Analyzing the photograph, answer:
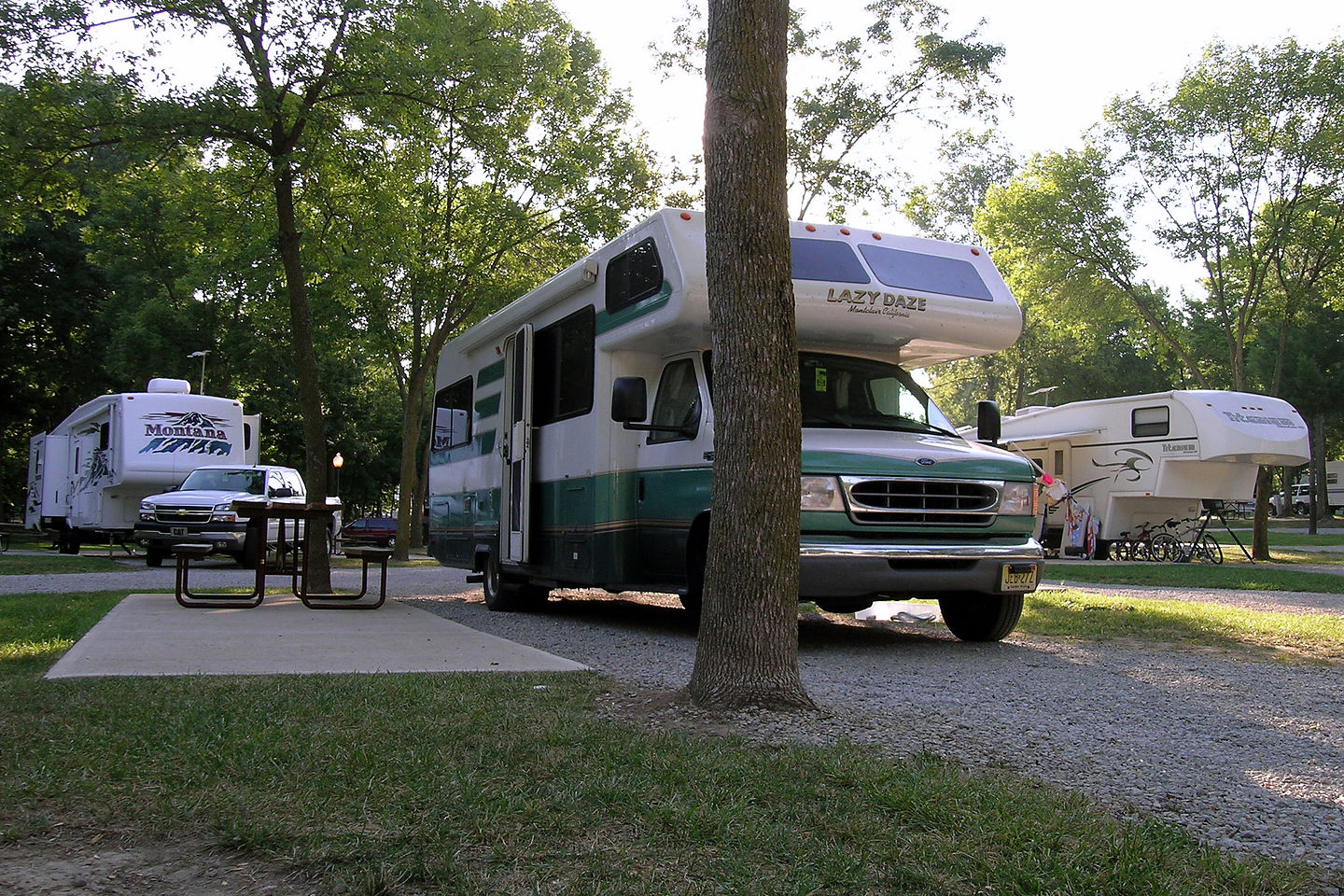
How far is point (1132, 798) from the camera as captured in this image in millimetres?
3764

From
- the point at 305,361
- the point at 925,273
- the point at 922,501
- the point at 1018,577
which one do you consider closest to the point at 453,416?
the point at 305,361

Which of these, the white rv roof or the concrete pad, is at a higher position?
the white rv roof

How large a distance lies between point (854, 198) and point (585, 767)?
703 inches

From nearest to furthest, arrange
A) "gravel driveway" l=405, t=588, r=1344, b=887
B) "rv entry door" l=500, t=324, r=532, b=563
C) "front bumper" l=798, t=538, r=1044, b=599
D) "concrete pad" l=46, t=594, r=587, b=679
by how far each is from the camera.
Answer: "gravel driveway" l=405, t=588, r=1344, b=887, "concrete pad" l=46, t=594, r=587, b=679, "front bumper" l=798, t=538, r=1044, b=599, "rv entry door" l=500, t=324, r=532, b=563

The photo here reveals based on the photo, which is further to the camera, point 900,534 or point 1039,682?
point 900,534

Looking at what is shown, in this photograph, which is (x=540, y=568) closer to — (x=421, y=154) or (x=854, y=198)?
(x=421, y=154)

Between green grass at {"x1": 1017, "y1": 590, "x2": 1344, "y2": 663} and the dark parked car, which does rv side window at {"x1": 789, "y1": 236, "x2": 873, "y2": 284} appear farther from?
the dark parked car

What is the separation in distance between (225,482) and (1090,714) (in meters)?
18.1

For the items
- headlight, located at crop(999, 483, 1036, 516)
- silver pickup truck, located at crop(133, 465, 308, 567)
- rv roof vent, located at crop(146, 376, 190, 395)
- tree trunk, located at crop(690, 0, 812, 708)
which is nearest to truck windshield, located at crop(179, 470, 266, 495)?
silver pickup truck, located at crop(133, 465, 308, 567)

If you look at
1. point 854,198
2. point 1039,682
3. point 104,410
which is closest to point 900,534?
point 1039,682

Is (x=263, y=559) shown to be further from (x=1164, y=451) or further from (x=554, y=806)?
(x=1164, y=451)

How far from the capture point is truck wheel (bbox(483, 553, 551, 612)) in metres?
11.4

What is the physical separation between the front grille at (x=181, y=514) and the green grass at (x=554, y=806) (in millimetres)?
15028

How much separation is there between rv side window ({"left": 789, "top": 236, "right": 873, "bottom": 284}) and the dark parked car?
37212mm
